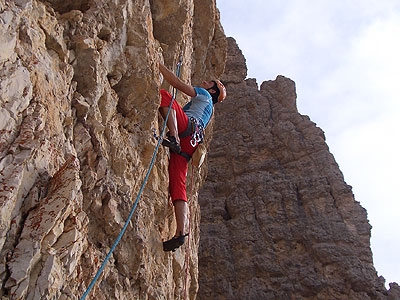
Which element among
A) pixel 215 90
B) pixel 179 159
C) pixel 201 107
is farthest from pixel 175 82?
pixel 215 90

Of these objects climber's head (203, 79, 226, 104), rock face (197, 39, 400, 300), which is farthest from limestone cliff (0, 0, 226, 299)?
rock face (197, 39, 400, 300)

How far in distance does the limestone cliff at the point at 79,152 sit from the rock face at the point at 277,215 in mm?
18048

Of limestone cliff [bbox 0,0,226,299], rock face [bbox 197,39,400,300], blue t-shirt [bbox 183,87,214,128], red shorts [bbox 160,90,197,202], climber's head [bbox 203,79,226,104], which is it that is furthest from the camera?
rock face [bbox 197,39,400,300]

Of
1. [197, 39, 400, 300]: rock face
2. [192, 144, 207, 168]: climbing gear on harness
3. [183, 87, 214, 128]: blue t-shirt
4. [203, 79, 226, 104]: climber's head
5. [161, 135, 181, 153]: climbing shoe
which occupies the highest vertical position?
[197, 39, 400, 300]: rock face

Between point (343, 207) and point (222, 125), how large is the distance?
10387 mm

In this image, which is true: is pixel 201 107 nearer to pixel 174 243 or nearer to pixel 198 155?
pixel 198 155

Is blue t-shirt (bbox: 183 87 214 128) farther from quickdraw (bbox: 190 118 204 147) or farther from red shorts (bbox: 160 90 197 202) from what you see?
red shorts (bbox: 160 90 197 202)

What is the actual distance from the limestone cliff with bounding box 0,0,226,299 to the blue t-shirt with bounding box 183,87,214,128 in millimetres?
591

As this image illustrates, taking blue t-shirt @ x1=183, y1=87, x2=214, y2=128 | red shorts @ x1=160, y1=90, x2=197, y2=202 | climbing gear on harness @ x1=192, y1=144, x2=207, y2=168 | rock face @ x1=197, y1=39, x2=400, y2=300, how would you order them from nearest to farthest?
red shorts @ x1=160, y1=90, x2=197, y2=202 → climbing gear on harness @ x1=192, y1=144, x2=207, y2=168 → blue t-shirt @ x1=183, y1=87, x2=214, y2=128 → rock face @ x1=197, y1=39, x2=400, y2=300

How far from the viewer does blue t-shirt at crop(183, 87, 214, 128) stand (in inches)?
256

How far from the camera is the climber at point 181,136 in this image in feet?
18.3

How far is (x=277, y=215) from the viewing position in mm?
27344

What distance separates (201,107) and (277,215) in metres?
21.7

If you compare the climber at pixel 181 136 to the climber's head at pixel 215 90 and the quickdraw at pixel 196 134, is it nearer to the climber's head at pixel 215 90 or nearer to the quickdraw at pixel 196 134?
the quickdraw at pixel 196 134
